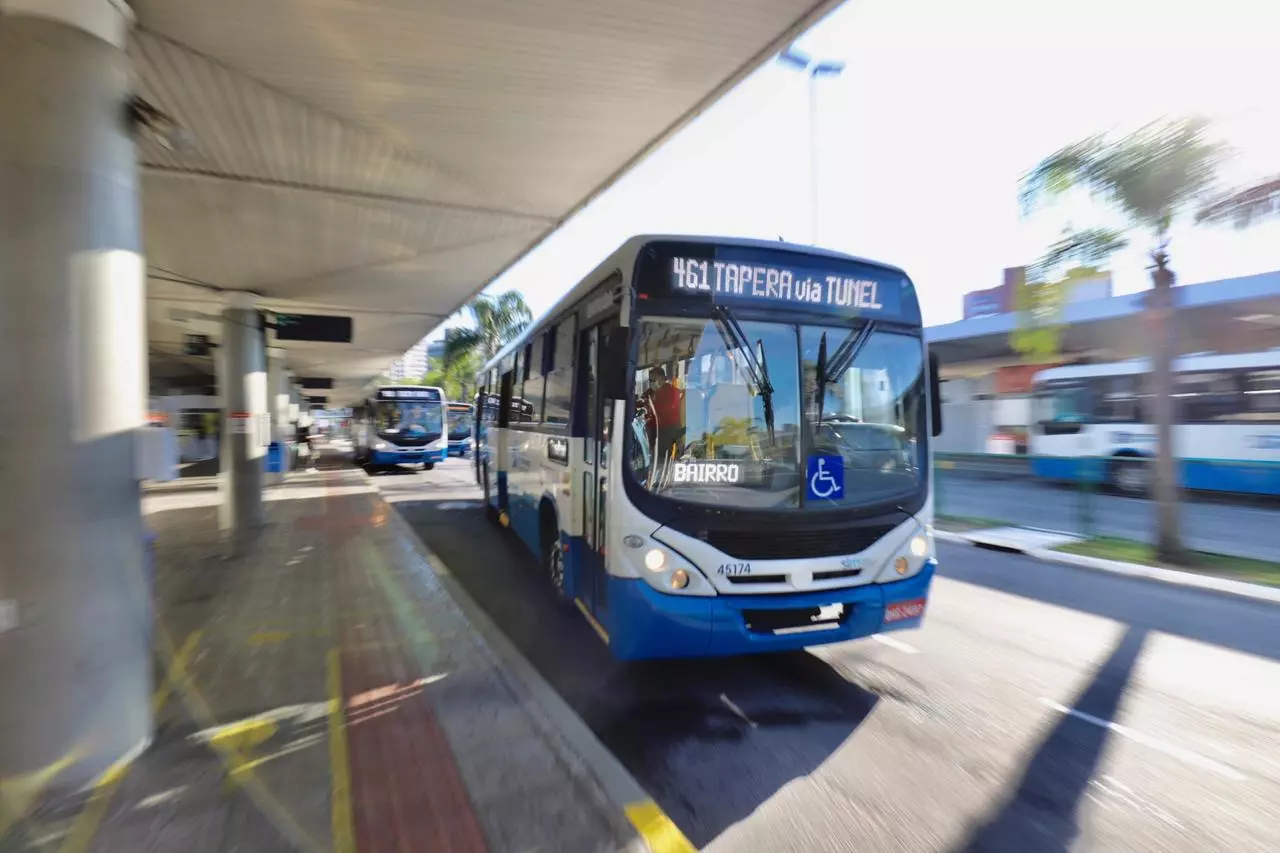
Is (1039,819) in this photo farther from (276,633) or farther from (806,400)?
(276,633)

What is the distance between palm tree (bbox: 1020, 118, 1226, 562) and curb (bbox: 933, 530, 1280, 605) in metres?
0.90

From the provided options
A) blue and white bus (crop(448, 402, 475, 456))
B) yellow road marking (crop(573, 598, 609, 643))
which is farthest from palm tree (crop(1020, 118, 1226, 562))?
blue and white bus (crop(448, 402, 475, 456))

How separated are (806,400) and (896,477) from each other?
95cm

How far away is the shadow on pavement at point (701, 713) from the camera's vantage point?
3686 millimetres

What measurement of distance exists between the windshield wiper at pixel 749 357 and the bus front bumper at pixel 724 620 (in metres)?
1.14

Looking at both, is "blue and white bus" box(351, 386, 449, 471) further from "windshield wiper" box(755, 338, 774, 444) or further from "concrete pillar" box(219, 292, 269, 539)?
"windshield wiper" box(755, 338, 774, 444)

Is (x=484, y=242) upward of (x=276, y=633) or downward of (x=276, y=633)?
upward

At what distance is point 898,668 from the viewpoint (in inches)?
216

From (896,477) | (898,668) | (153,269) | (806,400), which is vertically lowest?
(898,668)

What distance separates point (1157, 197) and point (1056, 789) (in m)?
8.57

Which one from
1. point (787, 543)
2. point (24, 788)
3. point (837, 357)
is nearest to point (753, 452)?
point (787, 543)

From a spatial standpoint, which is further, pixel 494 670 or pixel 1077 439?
pixel 1077 439

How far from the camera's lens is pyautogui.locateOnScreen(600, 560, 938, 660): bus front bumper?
14.6 feet

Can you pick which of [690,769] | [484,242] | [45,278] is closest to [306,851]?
[690,769]
